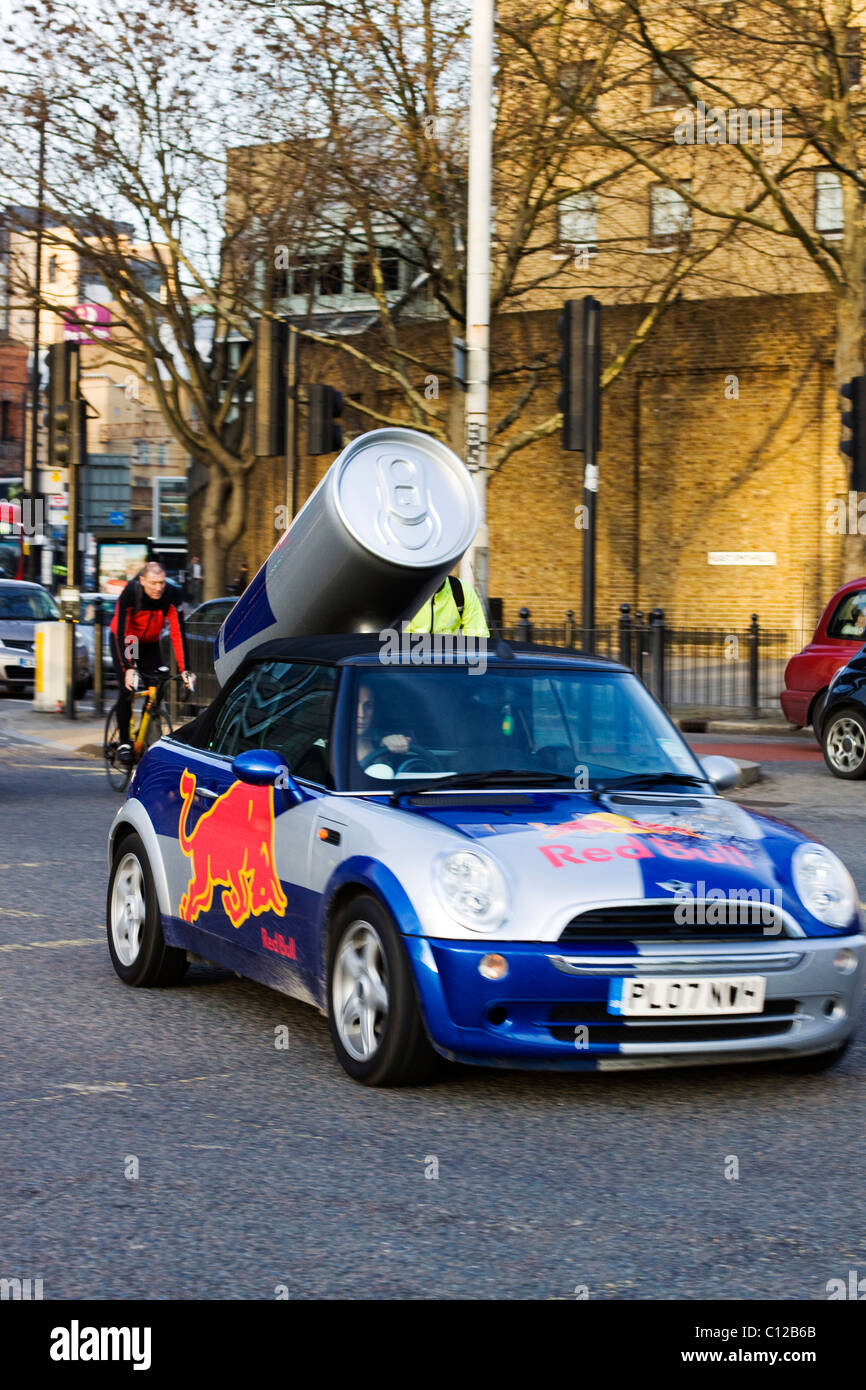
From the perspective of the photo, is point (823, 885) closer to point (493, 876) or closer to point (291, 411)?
point (493, 876)

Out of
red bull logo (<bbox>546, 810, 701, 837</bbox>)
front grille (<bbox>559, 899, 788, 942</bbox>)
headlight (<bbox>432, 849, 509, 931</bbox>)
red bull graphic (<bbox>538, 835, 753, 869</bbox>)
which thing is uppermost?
red bull logo (<bbox>546, 810, 701, 837</bbox>)

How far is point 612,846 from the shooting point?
5.74 m

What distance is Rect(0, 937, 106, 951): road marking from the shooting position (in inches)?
330

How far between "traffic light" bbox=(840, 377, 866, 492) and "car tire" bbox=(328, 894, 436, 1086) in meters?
12.1

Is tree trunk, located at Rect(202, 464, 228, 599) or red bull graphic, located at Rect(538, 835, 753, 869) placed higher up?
tree trunk, located at Rect(202, 464, 228, 599)

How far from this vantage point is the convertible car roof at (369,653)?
22.2 feet

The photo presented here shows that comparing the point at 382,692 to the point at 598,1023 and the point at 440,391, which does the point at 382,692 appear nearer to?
the point at 598,1023

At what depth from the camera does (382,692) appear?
21.7 feet

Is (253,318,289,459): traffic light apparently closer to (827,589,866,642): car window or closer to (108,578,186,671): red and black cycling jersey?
(108,578,186,671): red and black cycling jersey

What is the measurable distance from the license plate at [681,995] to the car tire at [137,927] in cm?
245

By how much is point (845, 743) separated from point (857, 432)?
2.86 meters

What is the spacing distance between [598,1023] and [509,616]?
1435 inches

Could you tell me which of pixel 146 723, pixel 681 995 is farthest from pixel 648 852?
pixel 146 723

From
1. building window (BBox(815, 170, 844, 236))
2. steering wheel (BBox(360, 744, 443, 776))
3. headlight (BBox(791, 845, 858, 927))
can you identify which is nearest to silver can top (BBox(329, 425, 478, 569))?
steering wheel (BBox(360, 744, 443, 776))
